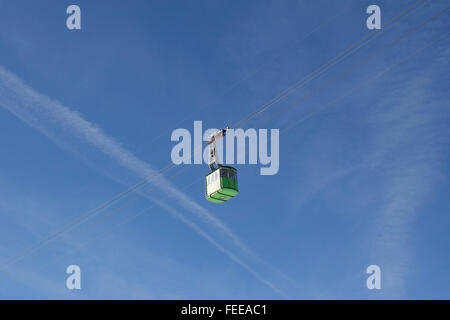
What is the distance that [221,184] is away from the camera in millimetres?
34156

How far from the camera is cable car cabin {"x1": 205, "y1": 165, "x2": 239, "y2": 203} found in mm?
34312

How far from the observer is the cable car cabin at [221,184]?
34312mm
